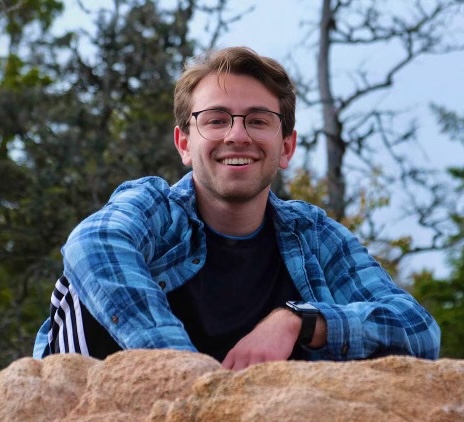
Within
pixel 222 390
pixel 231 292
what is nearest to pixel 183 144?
pixel 231 292

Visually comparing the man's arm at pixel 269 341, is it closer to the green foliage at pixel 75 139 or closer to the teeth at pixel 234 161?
the teeth at pixel 234 161

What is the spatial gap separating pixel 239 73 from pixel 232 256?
52 cm

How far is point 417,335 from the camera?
2.91 meters

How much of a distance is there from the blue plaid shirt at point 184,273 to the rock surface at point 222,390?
2.12 ft

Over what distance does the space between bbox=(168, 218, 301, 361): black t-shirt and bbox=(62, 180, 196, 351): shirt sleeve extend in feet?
0.65

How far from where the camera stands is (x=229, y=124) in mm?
3016

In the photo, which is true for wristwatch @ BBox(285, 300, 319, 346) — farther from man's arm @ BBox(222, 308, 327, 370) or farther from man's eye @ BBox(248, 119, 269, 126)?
man's eye @ BBox(248, 119, 269, 126)

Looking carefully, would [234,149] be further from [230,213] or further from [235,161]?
[230,213]

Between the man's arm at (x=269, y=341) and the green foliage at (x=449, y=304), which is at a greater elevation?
the man's arm at (x=269, y=341)

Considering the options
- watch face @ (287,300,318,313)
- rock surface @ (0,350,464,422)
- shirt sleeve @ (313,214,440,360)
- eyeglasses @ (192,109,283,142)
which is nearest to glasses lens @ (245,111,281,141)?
eyeglasses @ (192,109,283,142)

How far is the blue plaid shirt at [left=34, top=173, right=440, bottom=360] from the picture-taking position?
251 centimetres

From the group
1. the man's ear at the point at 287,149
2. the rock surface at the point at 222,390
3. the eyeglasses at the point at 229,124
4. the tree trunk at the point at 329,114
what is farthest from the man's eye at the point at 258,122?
the tree trunk at the point at 329,114

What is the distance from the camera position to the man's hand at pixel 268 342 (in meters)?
2.41

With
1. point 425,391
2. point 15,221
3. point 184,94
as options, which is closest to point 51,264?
point 15,221
